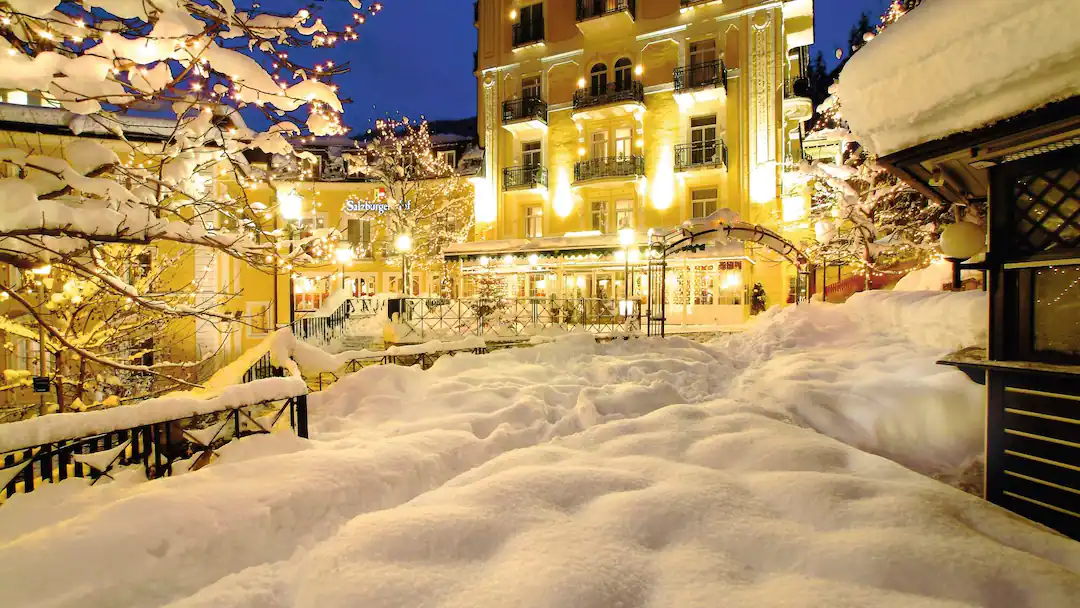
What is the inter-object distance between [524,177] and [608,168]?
15.1ft

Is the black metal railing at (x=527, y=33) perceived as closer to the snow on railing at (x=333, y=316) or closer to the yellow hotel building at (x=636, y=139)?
the yellow hotel building at (x=636, y=139)

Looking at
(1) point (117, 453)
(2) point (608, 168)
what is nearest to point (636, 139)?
(2) point (608, 168)

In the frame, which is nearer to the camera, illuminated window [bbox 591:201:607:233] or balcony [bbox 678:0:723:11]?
balcony [bbox 678:0:723:11]

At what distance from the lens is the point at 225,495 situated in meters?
3.37

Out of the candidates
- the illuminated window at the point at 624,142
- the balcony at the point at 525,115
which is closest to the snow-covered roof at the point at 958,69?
the illuminated window at the point at 624,142

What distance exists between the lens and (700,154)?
21.7 meters

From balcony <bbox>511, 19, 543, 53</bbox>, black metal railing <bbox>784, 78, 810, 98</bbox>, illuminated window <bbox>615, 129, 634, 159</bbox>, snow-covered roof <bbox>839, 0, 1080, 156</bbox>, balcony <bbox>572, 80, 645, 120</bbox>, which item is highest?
balcony <bbox>511, 19, 543, 53</bbox>

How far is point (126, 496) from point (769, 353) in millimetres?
11259

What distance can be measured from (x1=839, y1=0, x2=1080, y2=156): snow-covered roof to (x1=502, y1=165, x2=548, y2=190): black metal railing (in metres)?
20.7

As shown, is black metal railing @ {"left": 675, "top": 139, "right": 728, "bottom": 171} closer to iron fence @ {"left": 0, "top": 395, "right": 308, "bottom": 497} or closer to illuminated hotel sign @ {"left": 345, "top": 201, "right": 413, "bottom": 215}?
illuminated hotel sign @ {"left": 345, "top": 201, "right": 413, "bottom": 215}

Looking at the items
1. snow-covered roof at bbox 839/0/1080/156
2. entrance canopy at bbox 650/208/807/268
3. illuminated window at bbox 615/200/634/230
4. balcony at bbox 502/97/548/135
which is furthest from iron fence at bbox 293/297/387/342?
illuminated window at bbox 615/200/634/230

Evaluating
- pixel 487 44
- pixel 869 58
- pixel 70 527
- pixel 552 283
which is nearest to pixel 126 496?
pixel 70 527

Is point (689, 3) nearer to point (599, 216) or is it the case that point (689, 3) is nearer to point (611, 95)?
point (611, 95)

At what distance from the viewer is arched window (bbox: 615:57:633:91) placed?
2291cm
